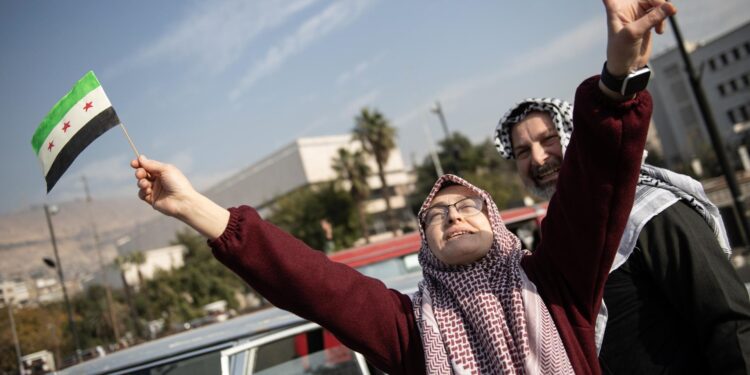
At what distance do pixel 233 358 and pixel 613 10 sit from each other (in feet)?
6.87

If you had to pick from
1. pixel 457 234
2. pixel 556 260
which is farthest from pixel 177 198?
pixel 556 260

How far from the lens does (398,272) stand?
6.28 metres

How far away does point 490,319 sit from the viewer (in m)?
1.71

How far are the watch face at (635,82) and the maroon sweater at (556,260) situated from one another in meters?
0.04

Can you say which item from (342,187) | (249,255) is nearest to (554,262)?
(249,255)

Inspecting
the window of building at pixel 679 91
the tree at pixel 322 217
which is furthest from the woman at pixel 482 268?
the window of building at pixel 679 91

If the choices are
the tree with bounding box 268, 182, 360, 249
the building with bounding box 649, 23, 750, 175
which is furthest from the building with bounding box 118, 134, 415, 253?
the building with bounding box 649, 23, 750, 175

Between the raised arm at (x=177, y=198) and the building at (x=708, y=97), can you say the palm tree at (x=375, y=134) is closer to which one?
the building at (x=708, y=97)

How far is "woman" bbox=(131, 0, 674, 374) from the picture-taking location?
1.48m

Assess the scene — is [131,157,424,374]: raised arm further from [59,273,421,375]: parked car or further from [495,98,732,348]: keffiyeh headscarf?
[59,273,421,375]: parked car

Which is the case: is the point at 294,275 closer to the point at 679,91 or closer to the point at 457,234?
the point at 457,234

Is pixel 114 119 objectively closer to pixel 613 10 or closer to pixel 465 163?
pixel 613 10

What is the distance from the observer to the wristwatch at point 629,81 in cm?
138

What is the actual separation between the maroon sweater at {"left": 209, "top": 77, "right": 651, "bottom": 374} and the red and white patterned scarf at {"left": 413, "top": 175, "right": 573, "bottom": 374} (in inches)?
2.6
